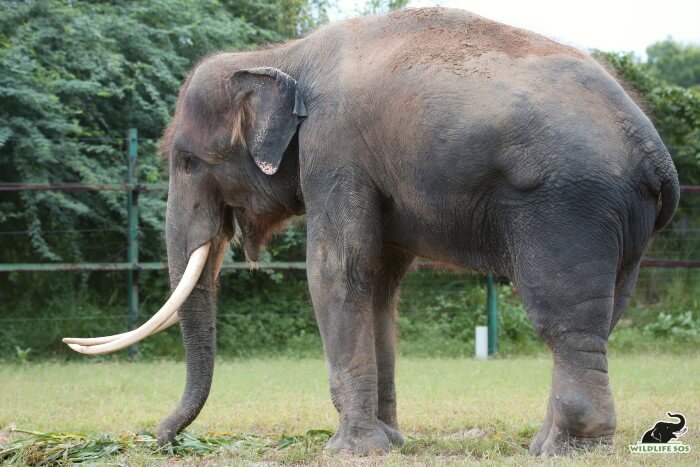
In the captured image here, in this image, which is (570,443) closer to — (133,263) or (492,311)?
(492,311)

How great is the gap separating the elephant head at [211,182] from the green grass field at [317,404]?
69 centimetres

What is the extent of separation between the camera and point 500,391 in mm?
10680

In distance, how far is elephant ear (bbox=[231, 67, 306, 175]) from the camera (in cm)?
696

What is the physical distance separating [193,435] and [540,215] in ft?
9.01

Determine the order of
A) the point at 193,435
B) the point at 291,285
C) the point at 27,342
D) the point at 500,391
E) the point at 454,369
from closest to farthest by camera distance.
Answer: the point at 193,435 < the point at 500,391 < the point at 454,369 < the point at 27,342 < the point at 291,285

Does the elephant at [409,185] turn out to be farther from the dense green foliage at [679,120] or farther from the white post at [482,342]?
the dense green foliage at [679,120]

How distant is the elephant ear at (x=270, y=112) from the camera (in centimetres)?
696

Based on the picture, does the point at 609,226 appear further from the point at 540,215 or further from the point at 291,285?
the point at 291,285

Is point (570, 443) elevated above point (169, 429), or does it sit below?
above

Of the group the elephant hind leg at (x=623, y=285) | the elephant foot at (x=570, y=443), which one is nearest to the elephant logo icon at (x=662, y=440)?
the elephant foot at (x=570, y=443)

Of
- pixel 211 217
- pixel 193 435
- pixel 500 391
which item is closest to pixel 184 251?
pixel 211 217

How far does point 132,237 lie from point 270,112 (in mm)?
7894

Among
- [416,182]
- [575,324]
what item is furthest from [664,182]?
[416,182]

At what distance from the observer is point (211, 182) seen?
24.5ft
